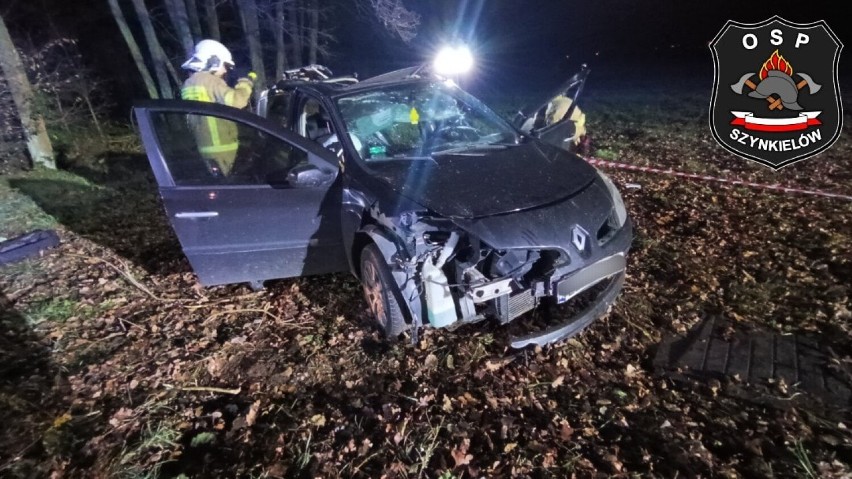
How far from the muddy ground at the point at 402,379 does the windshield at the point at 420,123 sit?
4.39 ft

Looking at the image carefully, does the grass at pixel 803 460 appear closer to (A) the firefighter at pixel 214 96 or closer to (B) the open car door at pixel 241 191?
(B) the open car door at pixel 241 191

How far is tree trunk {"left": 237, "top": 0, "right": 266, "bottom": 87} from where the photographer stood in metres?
10.3

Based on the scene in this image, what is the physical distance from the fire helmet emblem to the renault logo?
16.8 feet

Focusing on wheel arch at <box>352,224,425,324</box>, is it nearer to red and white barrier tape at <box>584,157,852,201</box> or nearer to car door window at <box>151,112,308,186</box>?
car door window at <box>151,112,308,186</box>

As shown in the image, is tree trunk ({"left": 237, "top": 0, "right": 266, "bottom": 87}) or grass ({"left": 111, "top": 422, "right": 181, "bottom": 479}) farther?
tree trunk ({"left": 237, "top": 0, "right": 266, "bottom": 87})

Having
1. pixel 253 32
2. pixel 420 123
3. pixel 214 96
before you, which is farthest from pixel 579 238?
pixel 253 32

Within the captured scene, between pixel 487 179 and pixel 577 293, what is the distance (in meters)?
0.97

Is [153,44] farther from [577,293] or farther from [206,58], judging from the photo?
[577,293]

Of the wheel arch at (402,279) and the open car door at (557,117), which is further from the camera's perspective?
the open car door at (557,117)

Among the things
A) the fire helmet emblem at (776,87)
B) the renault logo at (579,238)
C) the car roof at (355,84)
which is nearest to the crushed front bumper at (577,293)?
the renault logo at (579,238)

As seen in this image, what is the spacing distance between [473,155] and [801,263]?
3.02 metres

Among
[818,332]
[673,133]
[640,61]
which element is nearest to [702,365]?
[818,332]

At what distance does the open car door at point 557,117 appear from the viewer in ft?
14.1

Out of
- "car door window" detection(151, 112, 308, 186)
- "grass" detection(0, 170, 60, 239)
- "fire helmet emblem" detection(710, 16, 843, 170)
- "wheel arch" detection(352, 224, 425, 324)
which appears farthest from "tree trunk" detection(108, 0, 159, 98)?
"fire helmet emblem" detection(710, 16, 843, 170)
